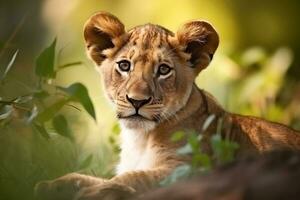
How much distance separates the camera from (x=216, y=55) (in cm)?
1104

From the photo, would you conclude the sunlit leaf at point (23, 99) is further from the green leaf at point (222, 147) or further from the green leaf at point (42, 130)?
the green leaf at point (222, 147)

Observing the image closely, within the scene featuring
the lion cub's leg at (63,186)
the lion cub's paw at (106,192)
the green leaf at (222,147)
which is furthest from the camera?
the lion cub's leg at (63,186)

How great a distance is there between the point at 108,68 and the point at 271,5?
606cm

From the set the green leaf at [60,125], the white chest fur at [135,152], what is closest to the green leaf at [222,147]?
the green leaf at [60,125]

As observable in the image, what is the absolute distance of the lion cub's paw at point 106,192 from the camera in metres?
5.09

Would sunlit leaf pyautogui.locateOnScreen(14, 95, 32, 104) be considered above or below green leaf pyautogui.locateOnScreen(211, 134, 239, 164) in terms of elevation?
above

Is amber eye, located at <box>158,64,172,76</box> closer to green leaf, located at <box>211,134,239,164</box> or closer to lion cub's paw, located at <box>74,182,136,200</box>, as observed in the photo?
lion cub's paw, located at <box>74,182,136,200</box>

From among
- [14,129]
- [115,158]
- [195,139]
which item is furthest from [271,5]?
[195,139]

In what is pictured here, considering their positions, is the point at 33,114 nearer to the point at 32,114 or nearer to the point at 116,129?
the point at 32,114

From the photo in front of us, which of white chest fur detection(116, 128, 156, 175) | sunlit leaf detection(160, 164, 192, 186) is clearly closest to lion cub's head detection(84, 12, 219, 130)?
white chest fur detection(116, 128, 156, 175)

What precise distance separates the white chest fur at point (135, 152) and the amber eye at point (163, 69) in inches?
15.5

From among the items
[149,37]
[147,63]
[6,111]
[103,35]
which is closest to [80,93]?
[6,111]

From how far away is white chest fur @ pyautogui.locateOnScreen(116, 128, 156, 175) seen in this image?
654 centimetres

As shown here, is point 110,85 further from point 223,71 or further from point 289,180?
point 223,71
